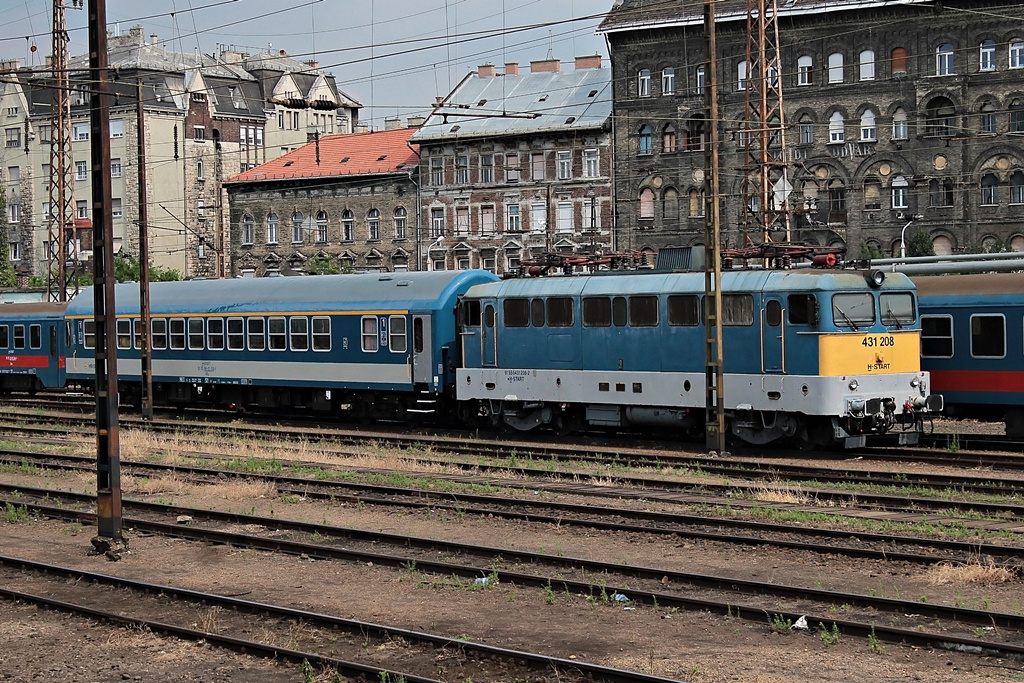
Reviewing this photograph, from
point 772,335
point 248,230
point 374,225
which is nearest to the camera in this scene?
point 772,335

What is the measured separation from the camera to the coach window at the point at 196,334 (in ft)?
116

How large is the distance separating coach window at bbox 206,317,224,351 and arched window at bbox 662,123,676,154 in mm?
36143

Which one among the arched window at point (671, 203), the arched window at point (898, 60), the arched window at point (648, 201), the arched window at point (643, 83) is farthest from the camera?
the arched window at point (648, 201)

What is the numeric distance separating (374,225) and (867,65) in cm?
2903

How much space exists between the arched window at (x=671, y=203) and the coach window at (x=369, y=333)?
123 ft

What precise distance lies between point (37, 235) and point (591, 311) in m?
80.4

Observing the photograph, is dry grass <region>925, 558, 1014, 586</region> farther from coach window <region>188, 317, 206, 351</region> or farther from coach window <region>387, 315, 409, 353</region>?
coach window <region>188, 317, 206, 351</region>

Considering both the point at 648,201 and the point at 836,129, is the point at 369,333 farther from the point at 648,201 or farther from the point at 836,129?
the point at 648,201

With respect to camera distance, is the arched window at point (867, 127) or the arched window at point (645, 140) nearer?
the arched window at point (867, 127)

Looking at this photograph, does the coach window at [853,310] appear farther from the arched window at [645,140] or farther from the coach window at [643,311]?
the arched window at [645,140]

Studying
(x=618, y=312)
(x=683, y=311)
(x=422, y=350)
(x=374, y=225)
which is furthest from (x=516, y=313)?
(x=374, y=225)

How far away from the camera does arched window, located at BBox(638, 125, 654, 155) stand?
67.0 m

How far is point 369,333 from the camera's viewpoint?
1219 inches

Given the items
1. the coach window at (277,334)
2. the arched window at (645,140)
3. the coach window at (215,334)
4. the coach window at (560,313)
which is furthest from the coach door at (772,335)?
the arched window at (645,140)
